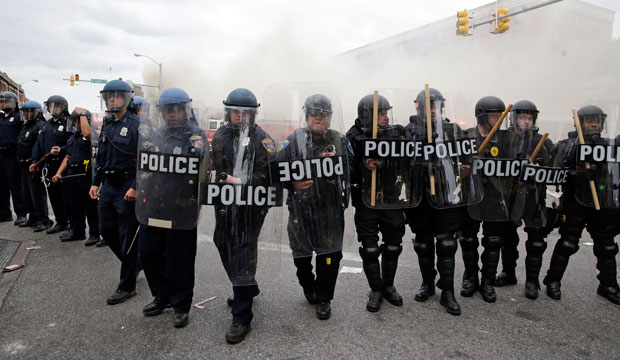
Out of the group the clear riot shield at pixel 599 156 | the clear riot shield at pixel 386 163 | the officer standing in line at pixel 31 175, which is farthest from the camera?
the officer standing in line at pixel 31 175

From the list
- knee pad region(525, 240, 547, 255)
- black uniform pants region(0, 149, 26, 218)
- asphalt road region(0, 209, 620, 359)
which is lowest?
asphalt road region(0, 209, 620, 359)

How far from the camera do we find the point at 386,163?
3.37 meters

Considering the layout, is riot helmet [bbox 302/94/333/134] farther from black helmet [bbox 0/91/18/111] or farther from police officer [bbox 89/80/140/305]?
black helmet [bbox 0/91/18/111]

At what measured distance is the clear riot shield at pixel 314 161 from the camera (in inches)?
120

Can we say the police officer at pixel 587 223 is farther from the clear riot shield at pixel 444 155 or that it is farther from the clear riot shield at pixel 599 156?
the clear riot shield at pixel 444 155

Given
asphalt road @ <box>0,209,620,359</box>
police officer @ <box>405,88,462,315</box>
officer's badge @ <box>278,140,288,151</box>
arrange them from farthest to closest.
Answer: police officer @ <box>405,88,462,315</box> < officer's badge @ <box>278,140,288,151</box> < asphalt road @ <box>0,209,620,359</box>

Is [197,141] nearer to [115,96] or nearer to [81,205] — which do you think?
[115,96]

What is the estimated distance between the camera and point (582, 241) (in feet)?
19.7

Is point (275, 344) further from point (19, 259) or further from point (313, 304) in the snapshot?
point (19, 259)

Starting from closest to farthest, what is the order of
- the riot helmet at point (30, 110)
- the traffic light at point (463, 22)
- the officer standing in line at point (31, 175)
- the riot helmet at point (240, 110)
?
the riot helmet at point (240, 110) < the officer standing in line at point (31, 175) < the riot helmet at point (30, 110) < the traffic light at point (463, 22)

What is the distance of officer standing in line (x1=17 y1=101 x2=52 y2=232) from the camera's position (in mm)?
6223

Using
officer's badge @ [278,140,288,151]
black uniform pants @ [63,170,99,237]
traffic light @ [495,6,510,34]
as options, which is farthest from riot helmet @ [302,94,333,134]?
traffic light @ [495,6,510,34]

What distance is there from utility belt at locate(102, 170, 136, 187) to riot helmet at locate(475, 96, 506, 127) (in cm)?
336

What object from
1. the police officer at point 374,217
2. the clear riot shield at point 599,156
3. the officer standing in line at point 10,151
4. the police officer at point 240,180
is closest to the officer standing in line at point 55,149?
the officer standing in line at point 10,151
